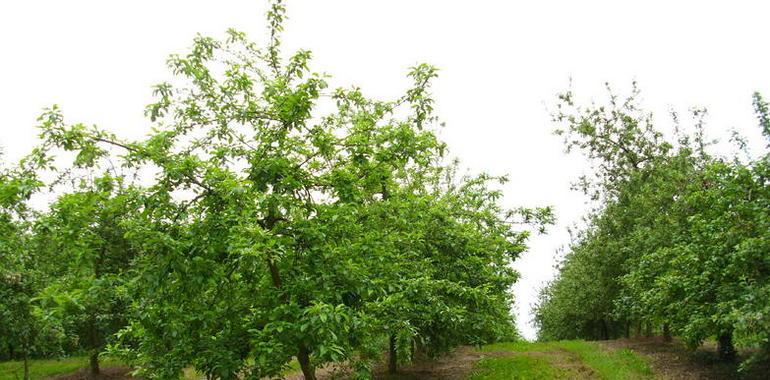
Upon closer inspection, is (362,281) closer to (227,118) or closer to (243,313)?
(243,313)

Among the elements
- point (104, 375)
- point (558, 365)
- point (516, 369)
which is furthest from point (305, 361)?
point (104, 375)

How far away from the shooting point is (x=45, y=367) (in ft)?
81.6

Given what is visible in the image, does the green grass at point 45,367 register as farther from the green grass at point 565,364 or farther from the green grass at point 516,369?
the green grass at point 565,364

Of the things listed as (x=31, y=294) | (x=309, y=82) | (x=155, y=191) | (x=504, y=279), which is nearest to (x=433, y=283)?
(x=504, y=279)

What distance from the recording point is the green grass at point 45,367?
22984mm

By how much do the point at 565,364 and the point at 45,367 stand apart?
75.3 feet

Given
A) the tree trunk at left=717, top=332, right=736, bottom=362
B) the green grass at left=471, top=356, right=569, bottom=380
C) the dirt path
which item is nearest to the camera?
the dirt path

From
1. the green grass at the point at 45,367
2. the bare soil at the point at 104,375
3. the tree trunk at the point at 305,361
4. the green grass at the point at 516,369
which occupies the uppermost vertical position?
the tree trunk at the point at 305,361

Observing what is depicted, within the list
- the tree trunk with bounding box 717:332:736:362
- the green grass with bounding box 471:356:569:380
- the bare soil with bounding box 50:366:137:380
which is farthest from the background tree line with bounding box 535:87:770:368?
the bare soil with bounding box 50:366:137:380

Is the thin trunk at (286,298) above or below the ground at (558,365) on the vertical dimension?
above

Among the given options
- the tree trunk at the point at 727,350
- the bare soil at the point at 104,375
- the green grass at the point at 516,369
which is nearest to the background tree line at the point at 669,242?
the tree trunk at the point at 727,350

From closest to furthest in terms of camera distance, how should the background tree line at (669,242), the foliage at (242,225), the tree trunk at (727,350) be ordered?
the foliage at (242,225) < the background tree line at (669,242) < the tree trunk at (727,350)

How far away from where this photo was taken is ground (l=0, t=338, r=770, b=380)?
55.8 ft

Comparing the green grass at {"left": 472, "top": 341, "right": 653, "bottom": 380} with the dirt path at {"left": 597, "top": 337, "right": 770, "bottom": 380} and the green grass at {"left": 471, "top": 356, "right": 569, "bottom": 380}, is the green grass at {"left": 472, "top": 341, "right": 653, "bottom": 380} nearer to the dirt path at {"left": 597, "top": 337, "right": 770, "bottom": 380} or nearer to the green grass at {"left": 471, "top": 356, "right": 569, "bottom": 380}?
the green grass at {"left": 471, "top": 356, "right": 569, "bottom": 380}
